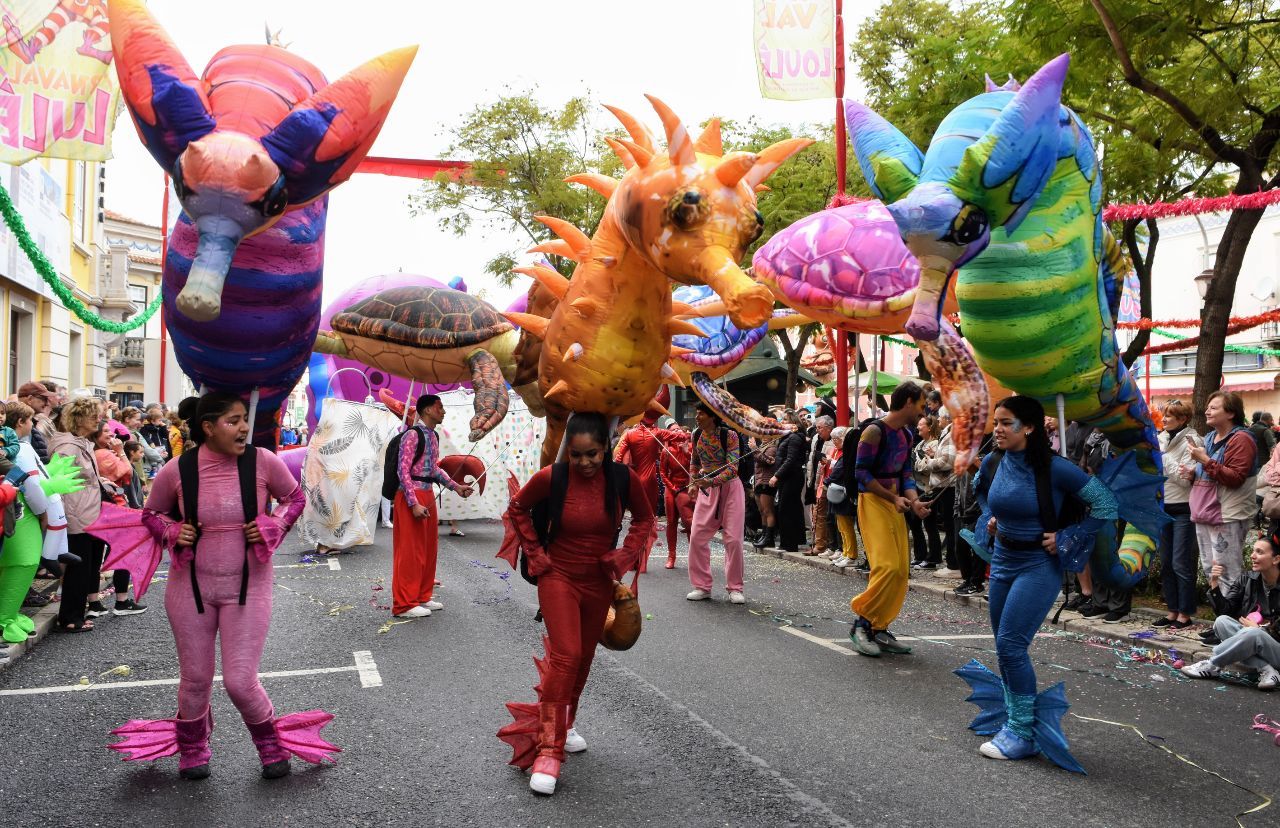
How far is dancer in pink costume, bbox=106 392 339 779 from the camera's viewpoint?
4379 millimetres

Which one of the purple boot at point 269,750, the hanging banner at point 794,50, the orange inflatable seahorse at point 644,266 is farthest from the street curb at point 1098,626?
the hanging banner at point 794,50

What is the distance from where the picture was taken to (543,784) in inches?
167

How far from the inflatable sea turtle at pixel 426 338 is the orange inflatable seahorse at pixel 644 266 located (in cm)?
230

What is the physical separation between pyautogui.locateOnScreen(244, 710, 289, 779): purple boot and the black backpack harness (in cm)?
55

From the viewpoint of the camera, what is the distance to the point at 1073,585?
9266mm

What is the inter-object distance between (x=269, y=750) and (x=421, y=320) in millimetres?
3589

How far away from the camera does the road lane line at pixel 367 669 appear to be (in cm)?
617

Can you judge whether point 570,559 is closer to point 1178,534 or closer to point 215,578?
point 215,578

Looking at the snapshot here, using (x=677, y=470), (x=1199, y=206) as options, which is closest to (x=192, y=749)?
(x=677, y=470)

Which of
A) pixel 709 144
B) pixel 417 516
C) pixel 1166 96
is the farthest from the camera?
pixel 1166 96

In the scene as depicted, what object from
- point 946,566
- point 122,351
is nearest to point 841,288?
point 946,566

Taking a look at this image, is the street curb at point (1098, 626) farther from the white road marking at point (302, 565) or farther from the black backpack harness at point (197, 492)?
the white road marking at point (302, 565)

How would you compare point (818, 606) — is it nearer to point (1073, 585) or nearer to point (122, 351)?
point (1073, 585)

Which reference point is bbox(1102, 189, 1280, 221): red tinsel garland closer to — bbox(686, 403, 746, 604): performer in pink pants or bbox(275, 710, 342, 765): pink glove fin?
bbox(686, 403, 746, 604): performer in pink pants
